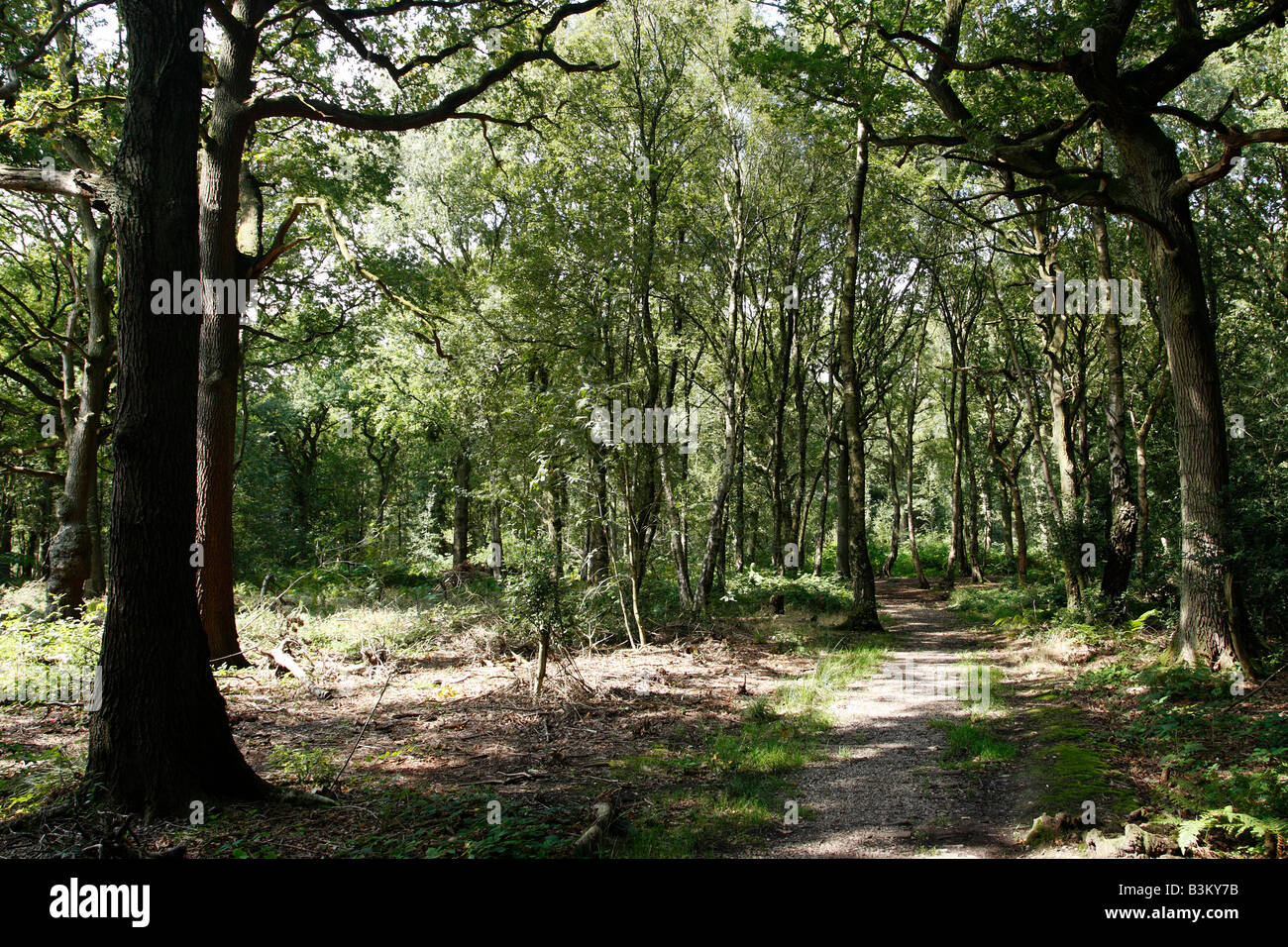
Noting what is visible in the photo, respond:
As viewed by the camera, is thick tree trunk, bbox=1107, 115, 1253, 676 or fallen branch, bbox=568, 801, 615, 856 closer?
fallen branch, bbox=568, 801, 615, 856

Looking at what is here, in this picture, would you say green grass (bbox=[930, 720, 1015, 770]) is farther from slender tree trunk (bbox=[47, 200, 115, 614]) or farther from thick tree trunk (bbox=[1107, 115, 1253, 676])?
slender tree trunk (bbox=[47, 200, 115, 614])

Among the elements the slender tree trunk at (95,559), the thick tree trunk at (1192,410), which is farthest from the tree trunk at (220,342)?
the thick tree trunk at (1192,410)

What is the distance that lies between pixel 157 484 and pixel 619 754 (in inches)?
178

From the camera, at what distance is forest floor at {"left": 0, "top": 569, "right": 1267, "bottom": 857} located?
4.29 meters

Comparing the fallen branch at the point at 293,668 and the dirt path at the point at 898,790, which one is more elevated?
the fallen branch at the point at 293,668

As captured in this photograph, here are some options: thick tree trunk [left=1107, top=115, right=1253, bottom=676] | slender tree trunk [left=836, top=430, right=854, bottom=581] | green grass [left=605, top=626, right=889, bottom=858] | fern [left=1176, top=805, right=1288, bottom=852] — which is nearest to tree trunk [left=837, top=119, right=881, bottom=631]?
green grass [left=605, top=626, right=889, bottom=858]

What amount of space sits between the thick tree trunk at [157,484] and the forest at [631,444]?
25 mm

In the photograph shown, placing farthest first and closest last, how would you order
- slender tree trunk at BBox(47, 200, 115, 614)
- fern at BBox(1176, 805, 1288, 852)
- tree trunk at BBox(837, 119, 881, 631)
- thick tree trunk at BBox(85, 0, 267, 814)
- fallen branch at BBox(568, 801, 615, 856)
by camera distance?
tree trunk at BBox(837, 119, 881, 631) < slender tree trunk at BBox(47, 200, 115, 614) < thick tree trunk at BBox(85, 0, 267, 814) < fallen branch at BBox(568, 801, 615, 856) < fern at BBox(1176, 805, 1288, 852)

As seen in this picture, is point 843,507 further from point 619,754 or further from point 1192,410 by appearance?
point 619,754

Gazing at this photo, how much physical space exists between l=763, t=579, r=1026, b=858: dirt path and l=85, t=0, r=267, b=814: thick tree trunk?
3964 mm

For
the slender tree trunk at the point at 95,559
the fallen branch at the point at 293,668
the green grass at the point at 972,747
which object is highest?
the slender tree trunk at the point at 95,559

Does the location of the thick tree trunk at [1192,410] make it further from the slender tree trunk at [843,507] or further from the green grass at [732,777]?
the slender tree trunk at [843,507]

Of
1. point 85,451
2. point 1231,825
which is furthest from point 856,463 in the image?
point 85,451

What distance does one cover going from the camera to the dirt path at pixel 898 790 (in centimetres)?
450
